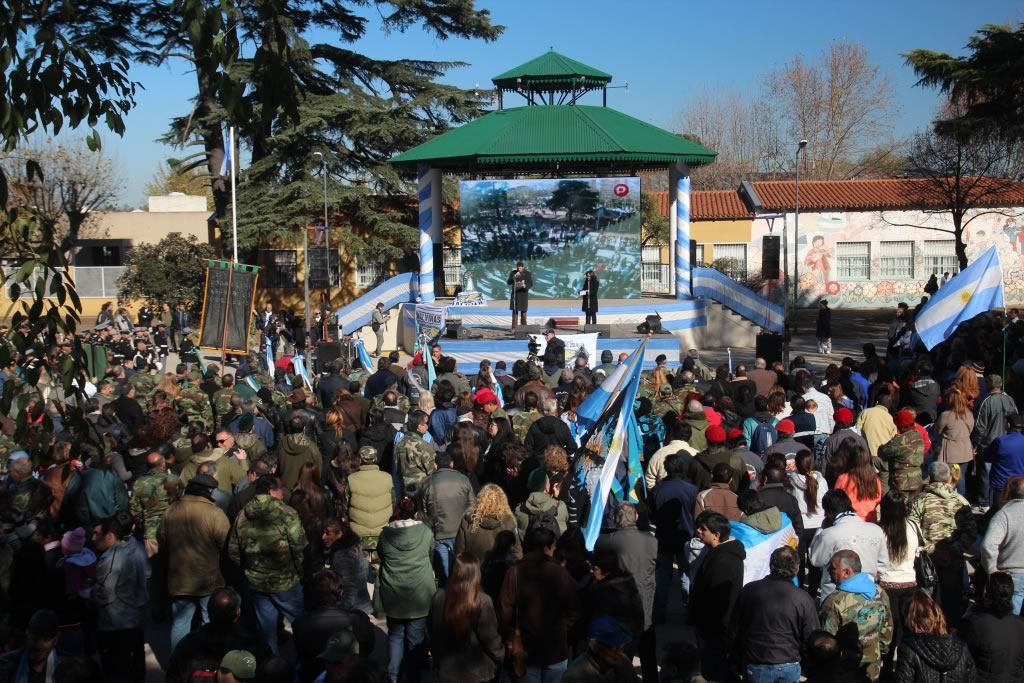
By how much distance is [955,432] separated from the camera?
10.4m

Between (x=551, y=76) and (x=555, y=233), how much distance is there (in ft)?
13.9

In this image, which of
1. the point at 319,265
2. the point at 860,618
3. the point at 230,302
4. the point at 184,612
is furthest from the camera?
the point at 319,265

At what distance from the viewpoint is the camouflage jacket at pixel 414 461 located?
930 centimetres

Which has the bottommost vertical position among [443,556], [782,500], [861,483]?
[443,556]

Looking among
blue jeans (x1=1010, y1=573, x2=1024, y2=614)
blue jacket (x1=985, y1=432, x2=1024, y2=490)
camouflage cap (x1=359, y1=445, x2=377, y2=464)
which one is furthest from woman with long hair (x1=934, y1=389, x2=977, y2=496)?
camouflage cap (x1=359, y1=445, x2=377, y2=464)

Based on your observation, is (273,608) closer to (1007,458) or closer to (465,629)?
(465,629)

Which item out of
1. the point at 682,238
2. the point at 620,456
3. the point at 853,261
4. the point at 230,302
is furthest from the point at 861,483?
the point at 853,261

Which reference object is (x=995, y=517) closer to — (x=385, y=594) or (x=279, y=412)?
(x=385, y=594)

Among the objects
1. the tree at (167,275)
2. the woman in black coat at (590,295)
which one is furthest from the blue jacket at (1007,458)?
Result: the tree at (167,275)

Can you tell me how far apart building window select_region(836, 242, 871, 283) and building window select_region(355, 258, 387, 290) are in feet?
56.3

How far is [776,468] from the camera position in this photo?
7926 millimetres

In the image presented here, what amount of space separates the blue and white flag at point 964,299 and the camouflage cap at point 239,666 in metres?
10.2

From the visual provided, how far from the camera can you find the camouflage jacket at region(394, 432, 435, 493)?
9.30 metres

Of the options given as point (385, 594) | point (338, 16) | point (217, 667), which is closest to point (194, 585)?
point (385, 594)
